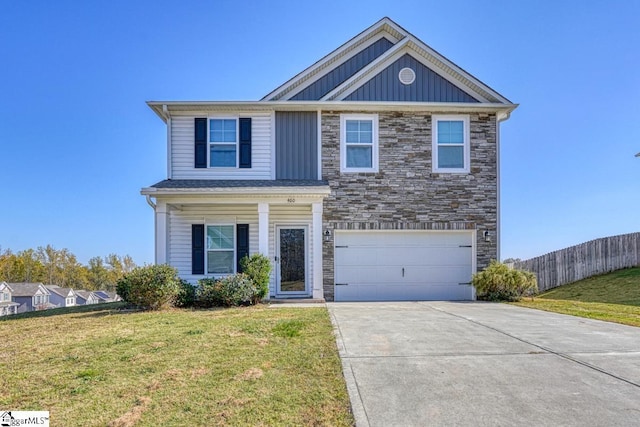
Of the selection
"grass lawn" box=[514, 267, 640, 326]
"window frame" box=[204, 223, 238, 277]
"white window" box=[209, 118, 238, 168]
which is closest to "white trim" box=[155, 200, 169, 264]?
"window frame" box=[204, 223, 238, 277]

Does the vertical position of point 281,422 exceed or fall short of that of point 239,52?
it falls short

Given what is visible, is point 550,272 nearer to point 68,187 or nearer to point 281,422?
point 281,422

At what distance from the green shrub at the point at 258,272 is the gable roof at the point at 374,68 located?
5.18 metres

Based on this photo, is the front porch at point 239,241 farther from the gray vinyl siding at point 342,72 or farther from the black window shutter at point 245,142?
the gray vinyl siding at point 342,72

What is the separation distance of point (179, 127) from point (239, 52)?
4270 millimetres

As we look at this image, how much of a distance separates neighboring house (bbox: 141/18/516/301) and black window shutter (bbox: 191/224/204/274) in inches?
1.2

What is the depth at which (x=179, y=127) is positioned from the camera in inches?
479

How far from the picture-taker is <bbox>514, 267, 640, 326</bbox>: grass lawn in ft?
29.5

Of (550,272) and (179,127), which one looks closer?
(179,127)

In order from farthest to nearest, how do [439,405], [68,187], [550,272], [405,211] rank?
1. [68,187]
2. [550,272]
3. [405,211]
4. [439,405]

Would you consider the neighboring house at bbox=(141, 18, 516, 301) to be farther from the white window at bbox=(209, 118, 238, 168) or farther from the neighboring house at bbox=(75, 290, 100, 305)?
the neighboring house at bbox=(75, 290, 100, 305)

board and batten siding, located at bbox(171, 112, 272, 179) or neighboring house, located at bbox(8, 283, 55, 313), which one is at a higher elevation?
board and batten siding, located at bbox(171, 112, 272, 179)

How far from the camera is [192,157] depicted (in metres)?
12.2

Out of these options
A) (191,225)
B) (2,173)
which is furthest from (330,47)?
(2,173)
